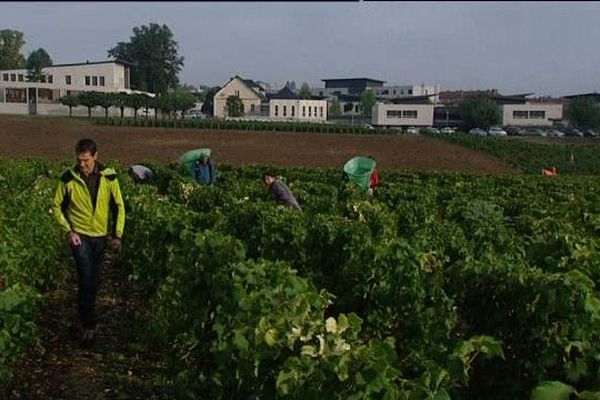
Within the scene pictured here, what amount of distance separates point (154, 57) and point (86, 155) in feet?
390

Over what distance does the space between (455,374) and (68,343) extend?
459cm

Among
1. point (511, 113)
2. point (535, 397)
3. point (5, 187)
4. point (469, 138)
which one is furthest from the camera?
point (511, 113)

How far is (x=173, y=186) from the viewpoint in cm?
1523

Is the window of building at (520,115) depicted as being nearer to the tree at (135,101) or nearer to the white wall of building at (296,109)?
the white wall of building at (296,109)

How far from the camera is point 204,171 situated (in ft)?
59.2

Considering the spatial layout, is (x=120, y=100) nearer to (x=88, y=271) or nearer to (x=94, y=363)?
(x=88, y=271)

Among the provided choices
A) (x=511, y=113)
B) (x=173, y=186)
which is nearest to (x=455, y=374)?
(x=173, y=186)

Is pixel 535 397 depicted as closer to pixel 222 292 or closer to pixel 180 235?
pixel 222 292

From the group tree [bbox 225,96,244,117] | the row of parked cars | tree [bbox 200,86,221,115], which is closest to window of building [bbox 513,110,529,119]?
the row of parked cars

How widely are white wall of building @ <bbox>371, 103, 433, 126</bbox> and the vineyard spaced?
305 ft

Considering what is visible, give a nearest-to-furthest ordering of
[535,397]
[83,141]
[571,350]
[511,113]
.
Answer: [535,397] → [571,350] → [83,141] → [511,113]

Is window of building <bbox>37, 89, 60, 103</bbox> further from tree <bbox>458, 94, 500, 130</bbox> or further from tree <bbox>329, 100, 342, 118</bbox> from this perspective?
tree <bbox>458, 94, 500, 130</bbox>

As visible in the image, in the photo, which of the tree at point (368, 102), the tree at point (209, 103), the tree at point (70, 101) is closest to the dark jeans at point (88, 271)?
the tree at point (70, 101)

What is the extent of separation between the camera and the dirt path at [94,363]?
19.6ft
